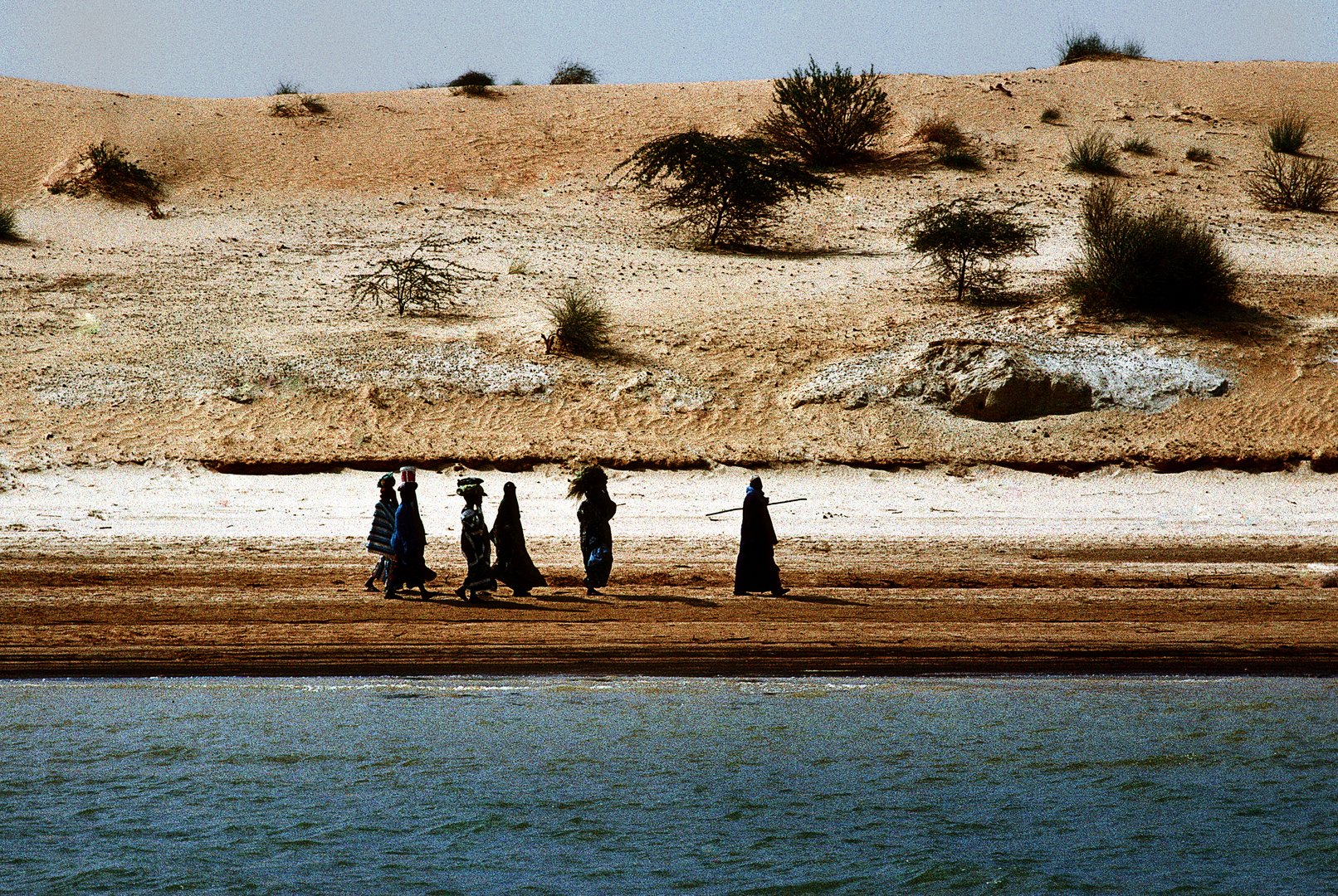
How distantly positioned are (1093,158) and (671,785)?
34.1m

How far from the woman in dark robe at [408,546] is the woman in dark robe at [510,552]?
2.32 feet

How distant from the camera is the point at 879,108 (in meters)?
43.2

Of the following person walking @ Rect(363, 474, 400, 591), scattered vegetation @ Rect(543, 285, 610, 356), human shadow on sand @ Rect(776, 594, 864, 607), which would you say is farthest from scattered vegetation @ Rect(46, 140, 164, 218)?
human shadow on sand @ Rect(776, 594, 864, 607)

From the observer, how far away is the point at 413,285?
28047 mm

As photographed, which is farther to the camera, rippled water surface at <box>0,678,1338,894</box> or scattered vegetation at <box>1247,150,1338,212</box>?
scattered vegetation at <box>1247,150,1338,212</box>

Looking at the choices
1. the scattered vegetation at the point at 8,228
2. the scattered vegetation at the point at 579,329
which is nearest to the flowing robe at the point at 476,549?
the scattered vegetation at the point at 579,329

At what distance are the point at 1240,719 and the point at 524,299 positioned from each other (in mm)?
20068

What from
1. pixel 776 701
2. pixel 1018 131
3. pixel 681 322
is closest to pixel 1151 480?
pixel 681 322

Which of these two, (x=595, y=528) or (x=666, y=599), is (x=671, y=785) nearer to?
(x=666, y=599)

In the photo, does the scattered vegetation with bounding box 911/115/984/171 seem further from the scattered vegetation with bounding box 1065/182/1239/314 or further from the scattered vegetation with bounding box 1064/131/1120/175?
the scattered vegetation with bounding box 1065/182/1239/314

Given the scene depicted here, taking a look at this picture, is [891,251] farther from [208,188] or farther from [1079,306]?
[208,188]

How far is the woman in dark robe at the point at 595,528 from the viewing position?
1326 cm

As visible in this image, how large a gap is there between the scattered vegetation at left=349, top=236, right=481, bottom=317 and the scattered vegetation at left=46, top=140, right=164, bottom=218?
9.94 metres

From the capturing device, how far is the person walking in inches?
523
